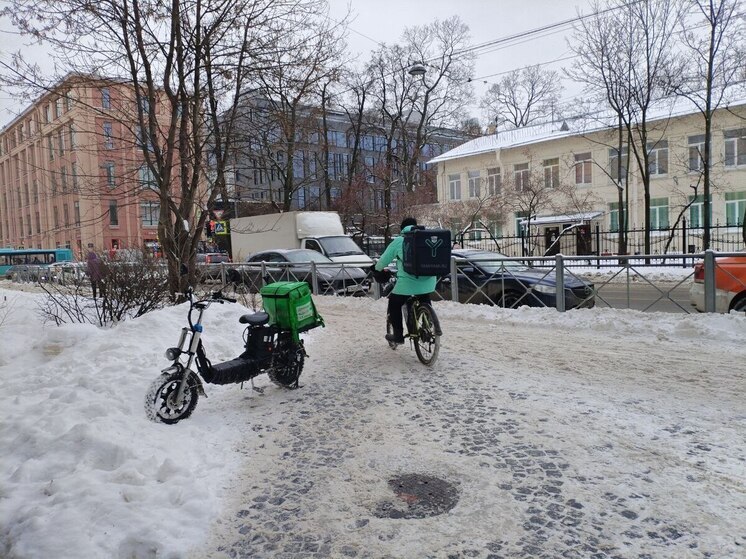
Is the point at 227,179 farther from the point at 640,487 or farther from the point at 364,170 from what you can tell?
the point at 364,170

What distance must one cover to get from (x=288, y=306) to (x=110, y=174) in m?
7.02

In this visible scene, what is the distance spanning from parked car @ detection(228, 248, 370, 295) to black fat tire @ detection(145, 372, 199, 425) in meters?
8.95

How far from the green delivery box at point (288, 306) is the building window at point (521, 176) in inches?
1034

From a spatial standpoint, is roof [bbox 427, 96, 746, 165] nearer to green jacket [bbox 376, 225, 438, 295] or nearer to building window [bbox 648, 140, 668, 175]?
building window [bbox 648, 140, 668, 175]

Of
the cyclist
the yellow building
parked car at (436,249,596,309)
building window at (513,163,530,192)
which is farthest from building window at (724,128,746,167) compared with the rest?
the cyclist

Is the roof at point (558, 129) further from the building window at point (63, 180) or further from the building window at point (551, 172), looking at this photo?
the building window at point (63, 180)

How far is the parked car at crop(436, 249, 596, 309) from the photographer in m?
10.4

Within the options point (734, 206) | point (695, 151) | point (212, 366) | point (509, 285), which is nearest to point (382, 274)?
point (212, 366)

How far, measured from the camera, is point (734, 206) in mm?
28203

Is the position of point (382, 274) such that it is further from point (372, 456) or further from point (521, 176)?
point (521, 176)

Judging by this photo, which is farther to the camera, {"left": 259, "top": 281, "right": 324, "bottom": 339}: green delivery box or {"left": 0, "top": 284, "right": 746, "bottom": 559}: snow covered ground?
{"left": 259, "top": 281, "right": 324, "bottom": 339}: green delivery box

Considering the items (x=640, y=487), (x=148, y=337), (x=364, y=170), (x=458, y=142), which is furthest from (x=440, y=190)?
(x=640, y=487)

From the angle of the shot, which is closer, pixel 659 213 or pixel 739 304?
pixel 739 304

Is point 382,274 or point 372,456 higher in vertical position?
point 382,274
